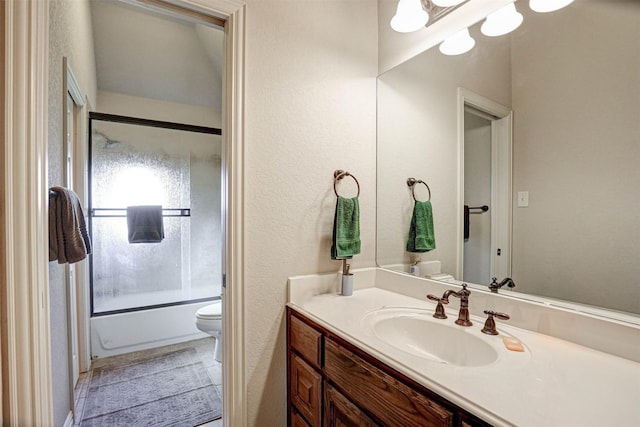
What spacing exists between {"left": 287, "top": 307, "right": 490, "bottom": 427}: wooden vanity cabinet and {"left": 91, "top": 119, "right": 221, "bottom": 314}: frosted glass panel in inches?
75.0

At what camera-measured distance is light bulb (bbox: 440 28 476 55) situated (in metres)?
1.24

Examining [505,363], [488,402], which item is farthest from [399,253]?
[488,402]

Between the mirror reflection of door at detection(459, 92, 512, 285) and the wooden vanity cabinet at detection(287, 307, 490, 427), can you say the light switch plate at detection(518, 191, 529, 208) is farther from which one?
the wooden vanity cabinet at detection(287, 307, 490, 427)

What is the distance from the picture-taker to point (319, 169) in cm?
144

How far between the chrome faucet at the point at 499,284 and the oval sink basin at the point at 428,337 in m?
0.22

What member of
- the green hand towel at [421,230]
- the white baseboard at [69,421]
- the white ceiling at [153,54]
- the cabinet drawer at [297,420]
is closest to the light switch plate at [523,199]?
the green hand towel at [421,230]

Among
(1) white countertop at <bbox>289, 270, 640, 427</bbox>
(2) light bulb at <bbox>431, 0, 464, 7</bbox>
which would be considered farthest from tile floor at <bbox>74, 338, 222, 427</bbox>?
(2) light bulb at <bbox>431, 0, 464, 7</bbox>

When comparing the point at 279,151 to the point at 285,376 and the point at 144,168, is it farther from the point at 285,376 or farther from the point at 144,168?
the point at 144,168

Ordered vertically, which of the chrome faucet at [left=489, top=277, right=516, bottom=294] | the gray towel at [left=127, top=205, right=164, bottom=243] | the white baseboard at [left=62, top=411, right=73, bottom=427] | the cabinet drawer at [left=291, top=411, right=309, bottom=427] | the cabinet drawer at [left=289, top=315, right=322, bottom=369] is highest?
the gray towel at [left=127, top=205, right=164, bottom=243]

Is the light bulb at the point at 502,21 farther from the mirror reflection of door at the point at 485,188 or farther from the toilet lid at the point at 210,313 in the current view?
the toilet lid at the point at 210,313

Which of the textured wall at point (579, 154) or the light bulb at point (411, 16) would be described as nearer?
the textured wall at point (579, 154)

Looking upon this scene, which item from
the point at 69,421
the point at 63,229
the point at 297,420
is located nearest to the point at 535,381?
the point at 297,420

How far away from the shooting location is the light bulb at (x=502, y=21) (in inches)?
42.6

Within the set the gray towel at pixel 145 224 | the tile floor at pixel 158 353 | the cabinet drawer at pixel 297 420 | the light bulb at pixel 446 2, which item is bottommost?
the tile floor at pixel 158 353
